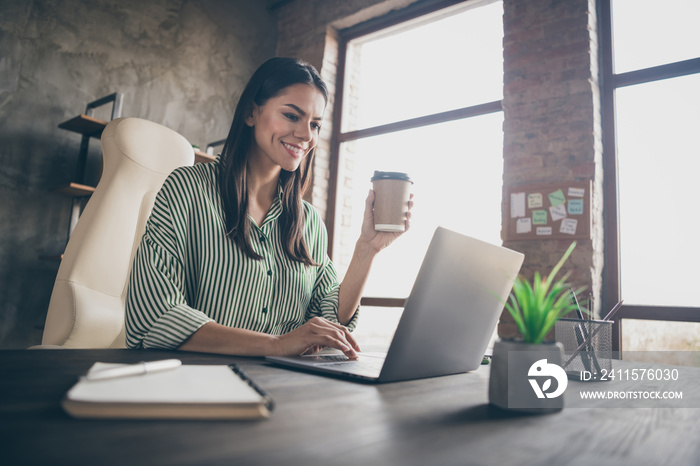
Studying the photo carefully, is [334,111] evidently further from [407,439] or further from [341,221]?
[407,439]

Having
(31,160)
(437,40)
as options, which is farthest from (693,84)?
(31,160)

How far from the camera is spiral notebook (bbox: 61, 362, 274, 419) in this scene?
17.2 inches

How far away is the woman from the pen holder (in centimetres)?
42

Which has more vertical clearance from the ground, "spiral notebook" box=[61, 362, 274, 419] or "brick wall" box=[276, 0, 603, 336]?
"brick wall" box=[276, 0, 603, 336]

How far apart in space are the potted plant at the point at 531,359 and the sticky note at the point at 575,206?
2334mm

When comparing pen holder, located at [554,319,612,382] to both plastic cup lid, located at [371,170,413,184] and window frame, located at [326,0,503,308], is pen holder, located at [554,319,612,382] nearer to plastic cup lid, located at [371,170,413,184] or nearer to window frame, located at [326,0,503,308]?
plastic cup lid, located at [371,170,413,184]

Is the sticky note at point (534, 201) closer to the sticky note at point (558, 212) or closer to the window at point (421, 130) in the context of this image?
the sticky note at point (558, 212)

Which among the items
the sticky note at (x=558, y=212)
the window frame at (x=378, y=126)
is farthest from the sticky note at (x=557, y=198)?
the window frame at (x=378, y=126)

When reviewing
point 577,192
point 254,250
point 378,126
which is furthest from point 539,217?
point 254,250

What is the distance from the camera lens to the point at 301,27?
14.4 ft

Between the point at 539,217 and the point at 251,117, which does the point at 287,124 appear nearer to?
the point at 251,117

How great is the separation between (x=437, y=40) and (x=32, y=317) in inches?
135

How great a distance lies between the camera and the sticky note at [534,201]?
111 inches

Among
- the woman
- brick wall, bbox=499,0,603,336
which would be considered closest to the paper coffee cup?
the woman
